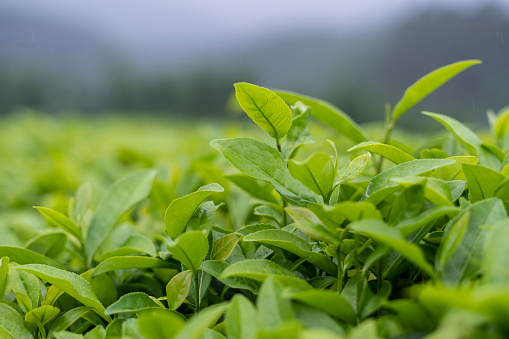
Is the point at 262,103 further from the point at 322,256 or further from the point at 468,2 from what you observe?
the point at 468,2

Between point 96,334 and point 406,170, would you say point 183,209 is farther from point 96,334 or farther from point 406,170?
point 406,170

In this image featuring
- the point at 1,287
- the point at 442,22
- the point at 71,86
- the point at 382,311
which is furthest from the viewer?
the point at 71,86

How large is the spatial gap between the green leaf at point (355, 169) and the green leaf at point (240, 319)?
26 cm

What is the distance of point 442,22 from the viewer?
24.8 meters

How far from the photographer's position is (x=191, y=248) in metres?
0.67

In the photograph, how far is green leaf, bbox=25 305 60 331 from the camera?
744mm

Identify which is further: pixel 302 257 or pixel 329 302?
pixel 302 257

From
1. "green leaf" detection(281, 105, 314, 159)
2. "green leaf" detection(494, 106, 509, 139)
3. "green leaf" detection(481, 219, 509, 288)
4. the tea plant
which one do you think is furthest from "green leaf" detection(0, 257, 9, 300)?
"green leaf" detection(494, 106, 509, 139)

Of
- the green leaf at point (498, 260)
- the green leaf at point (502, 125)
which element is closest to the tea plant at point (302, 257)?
the green leaf at point (498, 260)

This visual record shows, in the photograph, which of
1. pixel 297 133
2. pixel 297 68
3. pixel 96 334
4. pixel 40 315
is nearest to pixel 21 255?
pixel 40 315

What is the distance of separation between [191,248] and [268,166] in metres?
0.19

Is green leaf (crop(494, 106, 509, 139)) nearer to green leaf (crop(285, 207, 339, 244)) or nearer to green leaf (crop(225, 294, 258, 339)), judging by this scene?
green leaf (crop(285, 207, 339, 244))

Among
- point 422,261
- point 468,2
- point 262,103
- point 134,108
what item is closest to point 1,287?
point 262,103

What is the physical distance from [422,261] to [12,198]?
1878 mm
